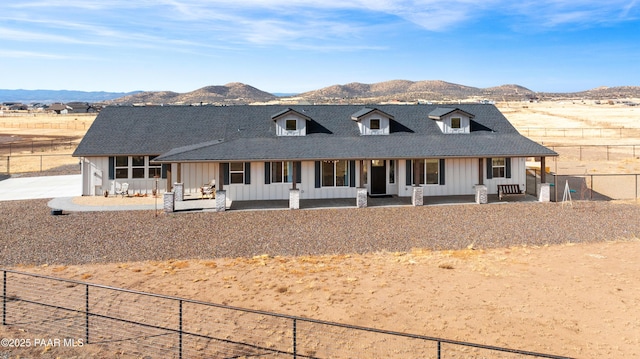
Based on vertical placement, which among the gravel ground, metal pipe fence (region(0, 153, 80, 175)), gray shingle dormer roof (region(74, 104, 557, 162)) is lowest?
the gravel ground

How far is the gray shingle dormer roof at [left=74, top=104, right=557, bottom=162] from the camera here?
24.9m

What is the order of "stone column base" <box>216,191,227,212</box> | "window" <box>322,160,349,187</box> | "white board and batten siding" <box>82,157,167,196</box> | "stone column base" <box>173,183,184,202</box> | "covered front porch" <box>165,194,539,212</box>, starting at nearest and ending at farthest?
"stone column base" <box>216,191,227,212</box> < "covered front porch" <box>165,194,539,212</box> < "stone column base" <box>173,183,184,202</box> < "window" <box>322,160,349,187</box> < "white board and batten siding" <box>82,157,167,196</box>

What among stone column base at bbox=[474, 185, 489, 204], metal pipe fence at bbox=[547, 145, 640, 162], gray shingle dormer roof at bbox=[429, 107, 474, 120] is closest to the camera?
stone column base at bbox=[474, 185, 489, 204]

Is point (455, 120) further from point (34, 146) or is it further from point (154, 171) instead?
point (34, 146)

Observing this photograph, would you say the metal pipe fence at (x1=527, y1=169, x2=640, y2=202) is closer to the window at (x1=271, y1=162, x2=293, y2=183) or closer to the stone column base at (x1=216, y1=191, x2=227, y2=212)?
the window at (x1=271, y1=162, x2=293, y2=183)

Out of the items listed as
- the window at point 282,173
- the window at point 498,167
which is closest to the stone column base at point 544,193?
the window at point 498,167

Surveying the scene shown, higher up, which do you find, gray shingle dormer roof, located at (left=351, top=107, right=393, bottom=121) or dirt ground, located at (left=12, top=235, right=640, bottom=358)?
gray shingle dormer roof, located at (left=351, top=107, right=393, bottom=121)

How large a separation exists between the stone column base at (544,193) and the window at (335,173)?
10.8 m

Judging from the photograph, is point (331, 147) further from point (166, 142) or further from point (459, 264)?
point (459, 264)

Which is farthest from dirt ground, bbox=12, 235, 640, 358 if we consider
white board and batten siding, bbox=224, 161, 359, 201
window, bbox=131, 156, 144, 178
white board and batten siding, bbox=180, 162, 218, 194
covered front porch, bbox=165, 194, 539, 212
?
window, bbox=131, 156, 144, 178

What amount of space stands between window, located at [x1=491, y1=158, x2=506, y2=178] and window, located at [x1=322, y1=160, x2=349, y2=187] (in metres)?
8.92

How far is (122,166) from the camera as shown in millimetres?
27266

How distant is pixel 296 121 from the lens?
92.7 ft

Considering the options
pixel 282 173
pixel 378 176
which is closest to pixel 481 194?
pixel 378 176
